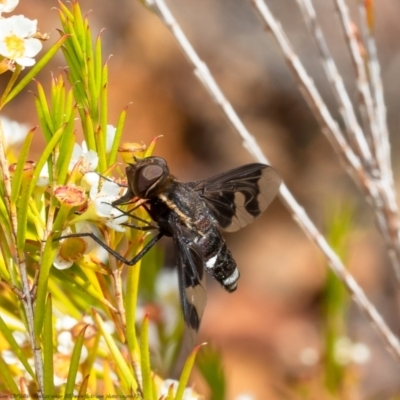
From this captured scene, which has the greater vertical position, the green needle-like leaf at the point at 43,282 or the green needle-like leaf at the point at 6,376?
the green needle-like leaf at the point at 43,282

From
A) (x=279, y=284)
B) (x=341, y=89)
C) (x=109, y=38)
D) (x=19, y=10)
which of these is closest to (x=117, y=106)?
(x=109, y=38)

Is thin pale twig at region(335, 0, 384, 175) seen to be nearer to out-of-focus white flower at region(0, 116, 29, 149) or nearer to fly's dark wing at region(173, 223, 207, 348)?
fly's dark wing at region(173, 223, 207, 348)

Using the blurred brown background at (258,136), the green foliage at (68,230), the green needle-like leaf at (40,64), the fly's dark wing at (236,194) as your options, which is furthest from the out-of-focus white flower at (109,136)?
the blurred brown background at (258,136)

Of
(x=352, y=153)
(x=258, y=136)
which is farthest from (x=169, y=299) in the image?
(x=258, y=136)

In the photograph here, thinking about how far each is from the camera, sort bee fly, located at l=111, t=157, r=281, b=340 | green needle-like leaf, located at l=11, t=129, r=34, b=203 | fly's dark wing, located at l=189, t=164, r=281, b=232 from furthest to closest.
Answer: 1. fly's dark wing, located at l=189, t=164, r=281, b=232
2. bee fly, located at l=111, t=157, r=281, b=340
3. green needle-like leaf, located at l=11, t=129, r=34, b=203

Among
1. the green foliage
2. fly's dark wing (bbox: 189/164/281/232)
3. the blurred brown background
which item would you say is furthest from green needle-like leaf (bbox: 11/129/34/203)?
the blurred brown background

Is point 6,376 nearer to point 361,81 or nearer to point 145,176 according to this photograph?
point 145,176

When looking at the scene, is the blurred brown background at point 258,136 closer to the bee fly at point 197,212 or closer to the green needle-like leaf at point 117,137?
the bee fly at point 197,212

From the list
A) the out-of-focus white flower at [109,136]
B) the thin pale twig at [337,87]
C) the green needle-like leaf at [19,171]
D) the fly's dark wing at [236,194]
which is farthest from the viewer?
the fly's dark wing at [236,194]
